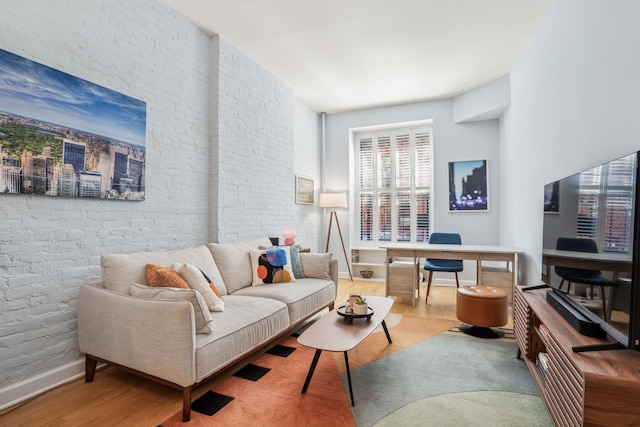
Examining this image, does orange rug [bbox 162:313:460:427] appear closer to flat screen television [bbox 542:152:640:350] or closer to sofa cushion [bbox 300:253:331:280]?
sofa cushion [bbox 300:253:331:280]

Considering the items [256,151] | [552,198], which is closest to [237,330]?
[552,198]

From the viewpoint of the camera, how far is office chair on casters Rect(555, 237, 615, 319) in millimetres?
1576

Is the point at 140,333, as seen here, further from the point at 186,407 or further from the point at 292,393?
the point at 292,393

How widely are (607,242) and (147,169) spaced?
313 cm

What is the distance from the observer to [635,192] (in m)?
1.35

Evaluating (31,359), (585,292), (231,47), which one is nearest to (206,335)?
(31,359)

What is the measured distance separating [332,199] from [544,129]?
3.15 meters

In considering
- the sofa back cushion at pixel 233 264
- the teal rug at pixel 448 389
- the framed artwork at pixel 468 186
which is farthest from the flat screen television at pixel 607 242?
the framed artwork at pixel 468 186

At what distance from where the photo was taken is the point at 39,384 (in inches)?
82.1

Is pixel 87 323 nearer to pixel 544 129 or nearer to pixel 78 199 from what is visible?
pixel 78 199

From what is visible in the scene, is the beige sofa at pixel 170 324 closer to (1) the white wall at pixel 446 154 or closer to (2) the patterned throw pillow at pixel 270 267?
(2) the patterned throw pillow at pixel 270 267

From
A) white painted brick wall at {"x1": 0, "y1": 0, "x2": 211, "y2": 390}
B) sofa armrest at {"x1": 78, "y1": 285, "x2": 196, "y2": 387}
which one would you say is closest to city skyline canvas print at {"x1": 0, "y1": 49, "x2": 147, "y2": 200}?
white painted brick wall at {"x1": 0, "y1": 0, "x2": 211, "y2": 390}

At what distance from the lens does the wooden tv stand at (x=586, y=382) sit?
1.16 meters

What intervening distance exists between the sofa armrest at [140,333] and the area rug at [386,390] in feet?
1.00
